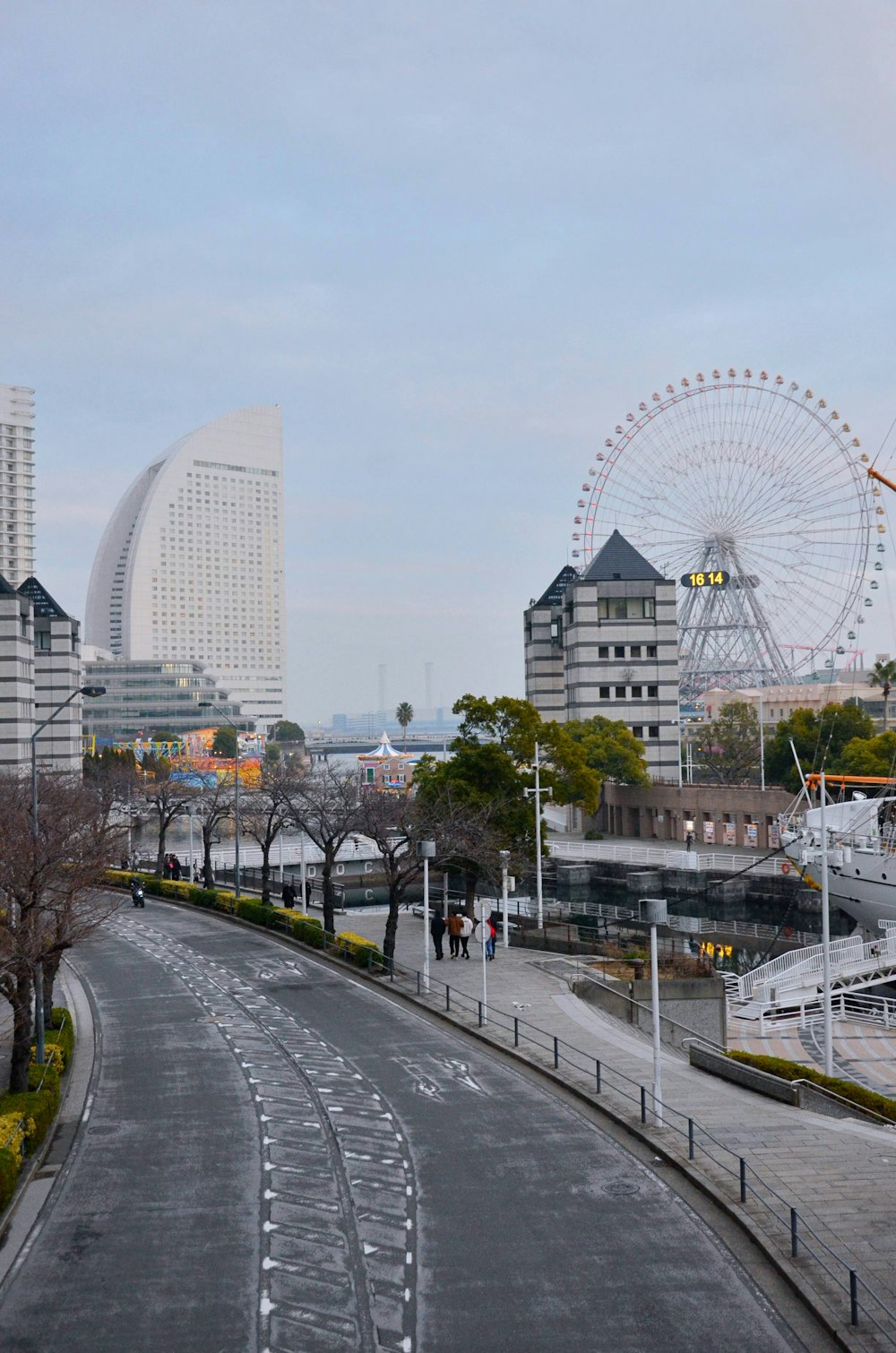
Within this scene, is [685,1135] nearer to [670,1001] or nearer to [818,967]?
[670,1001]

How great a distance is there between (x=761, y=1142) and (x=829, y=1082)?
5.35 m

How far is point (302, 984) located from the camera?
3688cm

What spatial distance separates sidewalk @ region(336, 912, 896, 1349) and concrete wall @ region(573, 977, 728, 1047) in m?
0.87

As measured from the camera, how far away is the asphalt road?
47.4 feet

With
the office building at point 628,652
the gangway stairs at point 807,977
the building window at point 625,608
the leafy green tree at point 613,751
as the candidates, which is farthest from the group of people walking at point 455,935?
the building window at point 625,608

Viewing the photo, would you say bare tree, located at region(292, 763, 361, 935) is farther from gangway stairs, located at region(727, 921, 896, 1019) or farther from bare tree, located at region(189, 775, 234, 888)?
gangway stairs, located at region(727, 921, 896, 1019)

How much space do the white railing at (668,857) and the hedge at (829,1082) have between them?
48735 mm

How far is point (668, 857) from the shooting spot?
82375 millimetres

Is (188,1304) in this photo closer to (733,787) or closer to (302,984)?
(302,984)

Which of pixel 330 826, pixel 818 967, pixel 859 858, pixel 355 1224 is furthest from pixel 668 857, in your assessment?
pixel 355 1224

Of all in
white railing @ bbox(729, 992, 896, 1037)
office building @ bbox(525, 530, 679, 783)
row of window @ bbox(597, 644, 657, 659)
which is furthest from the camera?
row of window @ bbox(597, 644, 657, 659)

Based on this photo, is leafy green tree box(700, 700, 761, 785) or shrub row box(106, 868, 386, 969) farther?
leafy green tree box(700, 700, 761, 785)

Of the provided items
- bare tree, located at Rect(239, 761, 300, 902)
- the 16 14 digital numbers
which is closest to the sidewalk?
bare tree, located at Rect(239, 761, 300, 902)

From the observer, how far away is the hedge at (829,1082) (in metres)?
25.0
